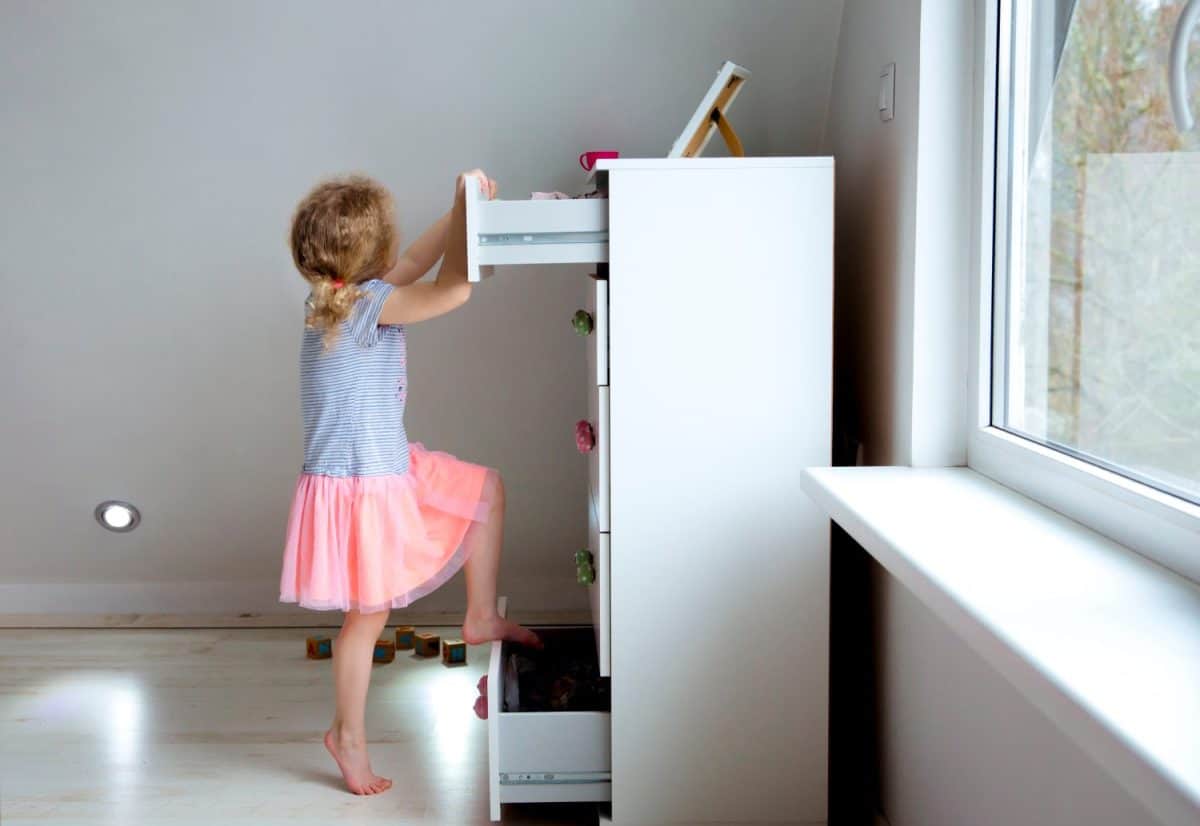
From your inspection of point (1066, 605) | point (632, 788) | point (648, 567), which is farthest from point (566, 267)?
point (1066, 605)

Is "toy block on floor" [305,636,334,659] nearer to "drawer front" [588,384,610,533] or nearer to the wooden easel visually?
"drawer front" [588,384,610,533]

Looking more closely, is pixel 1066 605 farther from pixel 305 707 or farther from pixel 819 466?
pixel 305 707

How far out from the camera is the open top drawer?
76.3 inches

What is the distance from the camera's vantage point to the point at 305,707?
2.64m

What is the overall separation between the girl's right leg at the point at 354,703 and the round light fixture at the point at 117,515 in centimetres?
113

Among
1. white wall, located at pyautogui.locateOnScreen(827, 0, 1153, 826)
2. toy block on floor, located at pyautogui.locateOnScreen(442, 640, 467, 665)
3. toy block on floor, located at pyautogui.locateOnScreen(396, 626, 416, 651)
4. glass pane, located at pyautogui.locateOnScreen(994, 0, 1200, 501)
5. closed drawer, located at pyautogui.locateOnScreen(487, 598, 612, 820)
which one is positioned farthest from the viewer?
toy block on floor, located at pyautogui.locateOnScreen(396, 626, 416, 651)

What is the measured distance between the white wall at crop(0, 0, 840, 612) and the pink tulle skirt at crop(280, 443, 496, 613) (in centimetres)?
73

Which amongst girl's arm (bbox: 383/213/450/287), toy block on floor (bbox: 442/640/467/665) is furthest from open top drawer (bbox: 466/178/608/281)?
toy block on floor (bbox: 442/640/467/665)

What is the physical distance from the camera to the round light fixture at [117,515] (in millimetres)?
3121

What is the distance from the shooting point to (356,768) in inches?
88.0

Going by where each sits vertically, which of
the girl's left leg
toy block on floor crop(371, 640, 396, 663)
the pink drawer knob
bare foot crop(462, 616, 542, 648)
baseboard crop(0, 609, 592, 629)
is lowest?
toy block on floor crop(371, 640, 396, 663)

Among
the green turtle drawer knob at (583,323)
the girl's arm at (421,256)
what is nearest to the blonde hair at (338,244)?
the girl's arm at (421,256)

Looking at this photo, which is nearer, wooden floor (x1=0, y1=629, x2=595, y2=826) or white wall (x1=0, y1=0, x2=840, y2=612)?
wooden floor (x1=0, y1=629, x2=595, y2=826)

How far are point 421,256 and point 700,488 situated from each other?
78 cm
